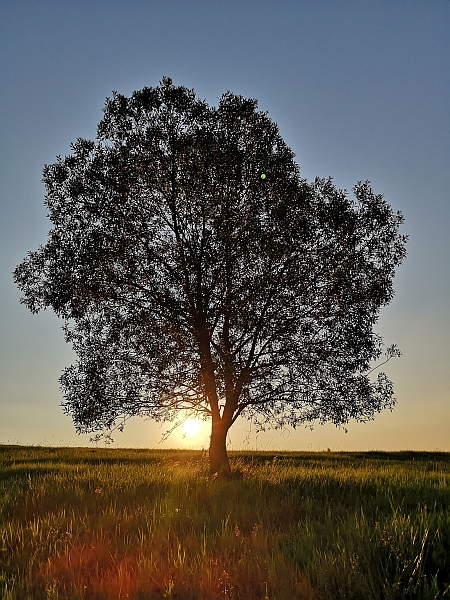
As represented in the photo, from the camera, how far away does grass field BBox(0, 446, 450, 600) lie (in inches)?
283

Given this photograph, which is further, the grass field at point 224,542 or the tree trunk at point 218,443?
the tree trunk at point 218,443

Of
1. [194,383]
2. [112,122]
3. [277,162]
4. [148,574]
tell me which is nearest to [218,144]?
[277,162]

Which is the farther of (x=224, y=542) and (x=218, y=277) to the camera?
(x=218, y=277)

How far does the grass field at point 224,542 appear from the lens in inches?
283

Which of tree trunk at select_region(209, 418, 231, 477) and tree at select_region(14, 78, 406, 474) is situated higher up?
tree at select_region(14, 78, 406, 474)

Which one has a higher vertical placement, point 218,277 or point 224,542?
point 218,277

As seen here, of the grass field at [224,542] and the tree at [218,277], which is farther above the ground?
the tree at [218,277]

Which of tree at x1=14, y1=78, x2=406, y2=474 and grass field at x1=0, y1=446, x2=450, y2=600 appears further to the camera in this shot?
tree at x1=14, y1=78, x2=406, y2=474

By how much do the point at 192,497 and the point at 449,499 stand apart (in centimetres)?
597

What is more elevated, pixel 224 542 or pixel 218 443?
pixel 218 443

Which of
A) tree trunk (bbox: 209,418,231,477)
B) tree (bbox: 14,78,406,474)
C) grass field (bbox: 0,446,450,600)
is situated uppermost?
tree (bbox: 14,78,406,474)

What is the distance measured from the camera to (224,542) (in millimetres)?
9031

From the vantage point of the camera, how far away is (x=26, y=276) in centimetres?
2169

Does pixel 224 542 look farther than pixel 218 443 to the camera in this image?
No
